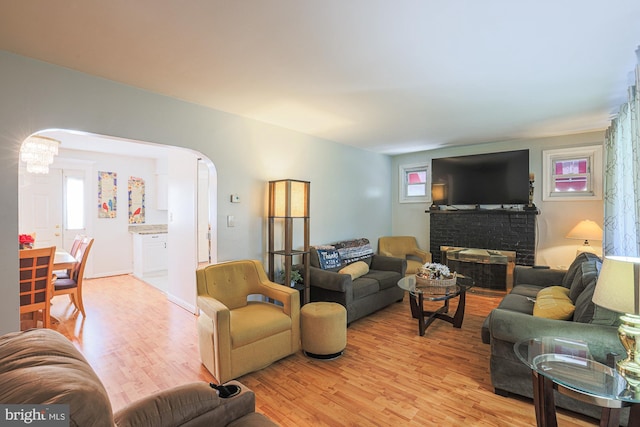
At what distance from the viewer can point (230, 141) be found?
3523mm

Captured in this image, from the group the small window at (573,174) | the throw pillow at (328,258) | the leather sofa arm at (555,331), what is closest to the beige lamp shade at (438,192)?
the small window at (573,174)

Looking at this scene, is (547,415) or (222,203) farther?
(222,203)

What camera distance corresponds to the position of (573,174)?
15.0ft

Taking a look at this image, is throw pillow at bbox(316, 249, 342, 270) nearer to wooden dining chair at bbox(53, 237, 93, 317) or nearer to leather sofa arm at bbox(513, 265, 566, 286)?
leather sofa arm at bbox(513, 265, 566, 286)

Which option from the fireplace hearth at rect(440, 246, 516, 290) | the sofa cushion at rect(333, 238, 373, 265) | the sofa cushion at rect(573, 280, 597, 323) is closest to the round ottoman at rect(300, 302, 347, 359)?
the sofa cushion at rect(333, 238, 373, 265)

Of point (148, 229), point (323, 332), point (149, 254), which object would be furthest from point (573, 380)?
point (148, 229)

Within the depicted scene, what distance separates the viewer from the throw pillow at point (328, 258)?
4059mm

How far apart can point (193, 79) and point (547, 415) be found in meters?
3.41

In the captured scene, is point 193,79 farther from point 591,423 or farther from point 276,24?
point 591,423

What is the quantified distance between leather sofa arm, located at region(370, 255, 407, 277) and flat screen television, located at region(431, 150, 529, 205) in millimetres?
1733

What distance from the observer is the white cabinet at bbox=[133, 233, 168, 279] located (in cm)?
601

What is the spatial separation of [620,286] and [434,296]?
1.79 meters

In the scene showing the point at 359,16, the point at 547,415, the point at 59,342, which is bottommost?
the point at 547,415

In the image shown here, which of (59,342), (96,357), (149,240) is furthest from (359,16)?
(149,240)
